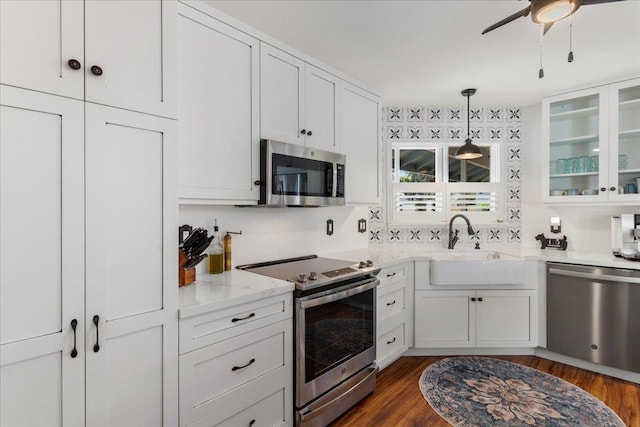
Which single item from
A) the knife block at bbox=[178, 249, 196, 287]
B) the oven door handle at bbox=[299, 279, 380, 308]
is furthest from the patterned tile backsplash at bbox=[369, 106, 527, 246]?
the knife block at bbox=[178, 249, 196, 287]

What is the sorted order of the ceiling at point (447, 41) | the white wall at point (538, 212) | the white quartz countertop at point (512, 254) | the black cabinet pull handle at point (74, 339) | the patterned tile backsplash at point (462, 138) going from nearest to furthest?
the black cabinet pull handle at point (74, 339) < the ceiling at point (447, 41) < the white quartz countertop at point (512, 254) < the white wall at point (538, 212) < the patterned tile backsplash at point (462, 138)

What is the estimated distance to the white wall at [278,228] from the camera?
7.00 feet

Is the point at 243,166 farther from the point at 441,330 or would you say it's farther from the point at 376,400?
the point at 441,330

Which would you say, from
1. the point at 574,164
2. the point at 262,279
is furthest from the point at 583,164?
the point at 262,279

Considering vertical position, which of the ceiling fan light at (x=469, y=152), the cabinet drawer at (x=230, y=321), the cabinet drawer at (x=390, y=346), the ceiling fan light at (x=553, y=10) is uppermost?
the ceiling fan light at (x=553, y=10)

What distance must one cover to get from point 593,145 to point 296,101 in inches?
108

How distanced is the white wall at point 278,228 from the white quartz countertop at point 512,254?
182mm

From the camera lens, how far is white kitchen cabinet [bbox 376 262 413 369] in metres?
2.62

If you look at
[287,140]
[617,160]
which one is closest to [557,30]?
[617,160]

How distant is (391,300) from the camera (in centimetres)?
275

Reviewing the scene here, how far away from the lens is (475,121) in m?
3.65

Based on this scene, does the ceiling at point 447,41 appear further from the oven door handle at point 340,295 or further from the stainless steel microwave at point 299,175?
the oven door handle at point 340,295

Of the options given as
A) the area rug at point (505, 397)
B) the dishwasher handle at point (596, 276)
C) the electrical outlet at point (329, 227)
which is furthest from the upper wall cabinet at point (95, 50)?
the dishwasher handle at point (596, 276)

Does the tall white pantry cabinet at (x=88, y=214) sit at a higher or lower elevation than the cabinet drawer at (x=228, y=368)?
higher
